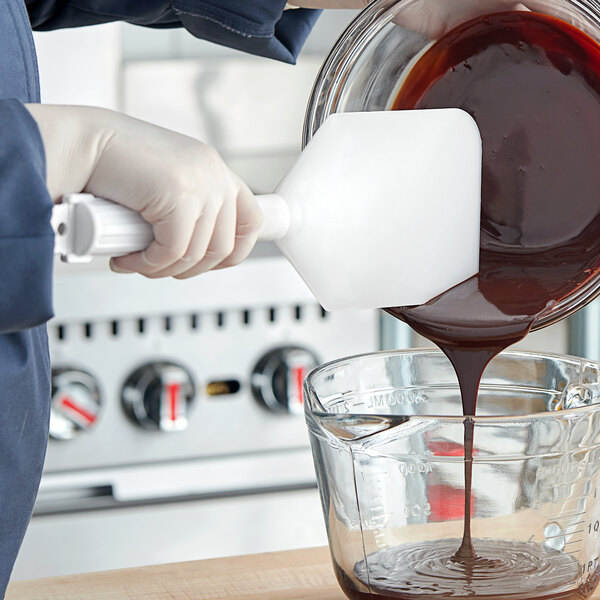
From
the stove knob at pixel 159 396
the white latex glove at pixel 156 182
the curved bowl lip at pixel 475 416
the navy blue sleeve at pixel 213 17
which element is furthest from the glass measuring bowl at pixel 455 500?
the stove knob at pixel 159 396

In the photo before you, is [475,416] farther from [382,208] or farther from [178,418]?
[178,418]

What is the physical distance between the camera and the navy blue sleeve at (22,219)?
1.58ft

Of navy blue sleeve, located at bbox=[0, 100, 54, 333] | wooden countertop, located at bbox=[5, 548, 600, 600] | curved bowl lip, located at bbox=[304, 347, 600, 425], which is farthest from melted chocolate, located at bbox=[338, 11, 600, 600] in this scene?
navy blue sleeve, located at bbox=[0, 100, 54, 333]

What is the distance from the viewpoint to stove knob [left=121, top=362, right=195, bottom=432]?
1126mm

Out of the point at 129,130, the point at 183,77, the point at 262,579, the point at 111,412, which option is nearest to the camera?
the point at 129,130

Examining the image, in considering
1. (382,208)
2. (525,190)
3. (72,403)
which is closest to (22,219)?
(382,208)

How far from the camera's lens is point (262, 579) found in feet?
2.10

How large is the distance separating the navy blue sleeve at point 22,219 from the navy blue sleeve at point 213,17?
38 cm

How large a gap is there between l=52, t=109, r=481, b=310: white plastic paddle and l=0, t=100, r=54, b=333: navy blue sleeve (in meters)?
0.06

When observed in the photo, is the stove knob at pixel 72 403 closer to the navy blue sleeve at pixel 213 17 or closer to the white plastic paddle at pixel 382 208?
the navy blue sleeve at pixel 213 17

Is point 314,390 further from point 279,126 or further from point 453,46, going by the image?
point 279,126

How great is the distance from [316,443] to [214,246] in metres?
0.13

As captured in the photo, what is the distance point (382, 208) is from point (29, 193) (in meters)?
0.19

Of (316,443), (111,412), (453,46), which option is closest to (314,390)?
(316,443)
